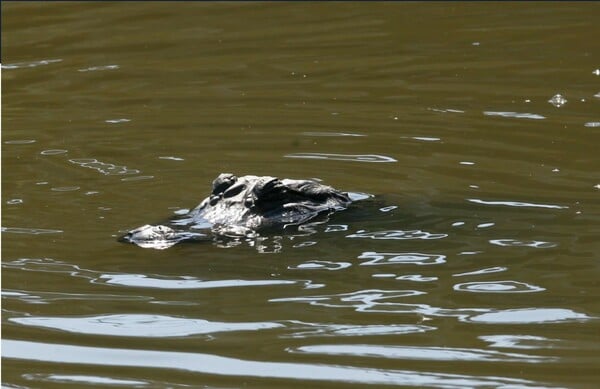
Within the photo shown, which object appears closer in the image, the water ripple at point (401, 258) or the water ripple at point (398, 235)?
the water ripple at point (401, 258)

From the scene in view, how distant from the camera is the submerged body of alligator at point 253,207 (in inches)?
284

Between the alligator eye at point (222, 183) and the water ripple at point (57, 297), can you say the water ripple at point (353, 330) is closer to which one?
the water ripple at point (57, 297)

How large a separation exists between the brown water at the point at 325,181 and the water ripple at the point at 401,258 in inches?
0.6

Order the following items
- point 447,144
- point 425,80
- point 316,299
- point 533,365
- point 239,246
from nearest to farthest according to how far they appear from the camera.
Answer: point 533,365 < point 316,299 < point 239,246 < point 447,144 < point 425,80

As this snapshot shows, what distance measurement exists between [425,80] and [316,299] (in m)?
5.14

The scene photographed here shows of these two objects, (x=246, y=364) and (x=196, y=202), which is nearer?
(x=246, y=364)

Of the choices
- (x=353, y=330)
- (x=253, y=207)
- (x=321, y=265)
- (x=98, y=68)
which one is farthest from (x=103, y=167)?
(x=98, y=68)

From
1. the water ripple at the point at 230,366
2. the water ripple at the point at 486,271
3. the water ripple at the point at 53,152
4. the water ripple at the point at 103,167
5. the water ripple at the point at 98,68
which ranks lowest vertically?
the water ripple at the point at 486,271

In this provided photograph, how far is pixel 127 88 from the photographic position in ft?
37.0

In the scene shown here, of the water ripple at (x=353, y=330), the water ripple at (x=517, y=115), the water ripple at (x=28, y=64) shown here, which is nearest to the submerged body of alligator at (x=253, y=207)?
the water ripple at (x=353, y=330)

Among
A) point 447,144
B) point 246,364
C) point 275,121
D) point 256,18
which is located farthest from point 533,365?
point 256,18

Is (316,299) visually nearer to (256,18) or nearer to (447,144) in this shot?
(447,144)

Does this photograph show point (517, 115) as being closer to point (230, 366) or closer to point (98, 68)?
point (98, 68)

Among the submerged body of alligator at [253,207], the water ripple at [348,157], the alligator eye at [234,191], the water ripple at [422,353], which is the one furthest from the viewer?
the water ripple at [348,157]
